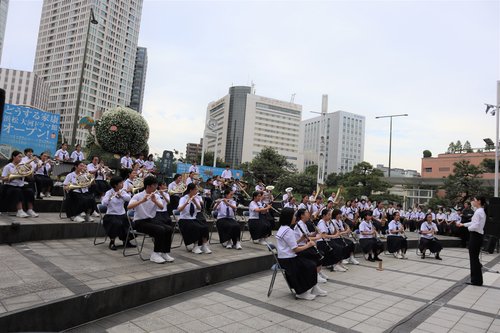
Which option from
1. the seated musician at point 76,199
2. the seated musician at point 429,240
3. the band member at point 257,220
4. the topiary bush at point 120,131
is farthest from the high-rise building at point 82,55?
the seated musician at point 429,240

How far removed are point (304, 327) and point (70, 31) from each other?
124116 mm

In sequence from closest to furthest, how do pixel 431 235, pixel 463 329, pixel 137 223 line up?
pixel 463 329 < pixel 137 223 < pixel 431 235

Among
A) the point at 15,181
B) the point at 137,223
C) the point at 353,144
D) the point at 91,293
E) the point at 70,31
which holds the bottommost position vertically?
the point at 91,293

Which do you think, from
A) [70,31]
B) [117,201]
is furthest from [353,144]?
[117,201]

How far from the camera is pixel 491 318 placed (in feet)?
19.2

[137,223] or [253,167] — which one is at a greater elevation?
[253,167]

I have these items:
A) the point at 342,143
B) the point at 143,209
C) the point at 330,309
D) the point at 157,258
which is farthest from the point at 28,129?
the point at 342,143

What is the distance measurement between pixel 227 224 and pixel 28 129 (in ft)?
42.4

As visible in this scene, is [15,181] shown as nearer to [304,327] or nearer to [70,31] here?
[304,327]

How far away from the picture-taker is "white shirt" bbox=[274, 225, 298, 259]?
607cm

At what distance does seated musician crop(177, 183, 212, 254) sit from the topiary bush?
1528 cm

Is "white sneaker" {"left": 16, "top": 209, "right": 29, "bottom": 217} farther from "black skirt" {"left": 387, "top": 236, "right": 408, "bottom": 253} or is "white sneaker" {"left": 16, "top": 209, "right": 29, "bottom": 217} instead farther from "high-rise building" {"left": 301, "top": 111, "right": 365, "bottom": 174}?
"high-rise building" {"left": 301, "top": 111, "right": 365, "bottom": 174}

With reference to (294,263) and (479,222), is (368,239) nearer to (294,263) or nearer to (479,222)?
(479,222)

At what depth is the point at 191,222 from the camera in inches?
304
